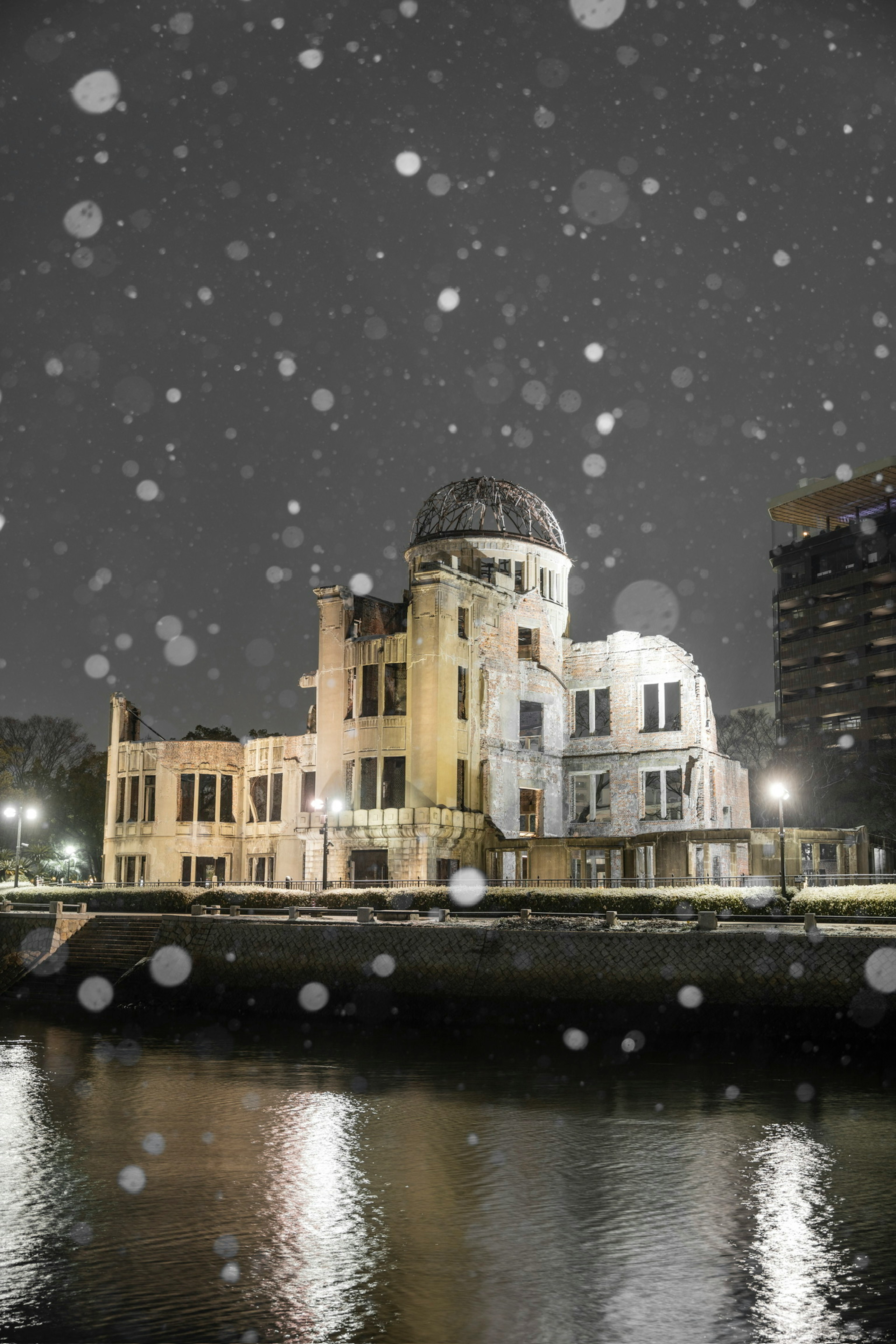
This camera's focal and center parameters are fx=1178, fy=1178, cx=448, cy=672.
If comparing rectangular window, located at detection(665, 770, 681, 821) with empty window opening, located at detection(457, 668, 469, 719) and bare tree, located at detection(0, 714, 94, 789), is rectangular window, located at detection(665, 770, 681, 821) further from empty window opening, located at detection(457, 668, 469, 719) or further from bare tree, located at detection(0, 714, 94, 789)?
bare tree, located at detection(0, 714, 94, 789)

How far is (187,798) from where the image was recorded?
62.2 m

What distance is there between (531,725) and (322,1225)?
46482 mm

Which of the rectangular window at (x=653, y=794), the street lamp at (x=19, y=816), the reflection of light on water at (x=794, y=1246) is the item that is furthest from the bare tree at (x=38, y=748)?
the reflection of light on water at (x=794, y=1246)

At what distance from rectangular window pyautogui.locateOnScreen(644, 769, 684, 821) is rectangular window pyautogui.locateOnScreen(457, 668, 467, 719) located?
9.66 meters

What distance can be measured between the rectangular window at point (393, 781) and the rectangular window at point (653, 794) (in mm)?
12074

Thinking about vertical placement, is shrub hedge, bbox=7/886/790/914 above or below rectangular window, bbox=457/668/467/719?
below

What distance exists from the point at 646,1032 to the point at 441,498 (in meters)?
37.8

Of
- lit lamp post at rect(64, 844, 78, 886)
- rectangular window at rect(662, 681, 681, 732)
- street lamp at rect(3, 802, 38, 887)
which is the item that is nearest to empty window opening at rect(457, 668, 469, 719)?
rectangular window at rect(662, 681, 681, 732)

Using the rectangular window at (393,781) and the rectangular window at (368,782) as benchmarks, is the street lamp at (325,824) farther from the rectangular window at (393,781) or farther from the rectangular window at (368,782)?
the rectangular window at (393,781)

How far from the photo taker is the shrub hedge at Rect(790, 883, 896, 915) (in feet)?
105

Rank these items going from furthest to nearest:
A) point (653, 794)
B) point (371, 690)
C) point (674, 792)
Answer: point (653, 794)
point (674, 792)
point (371, 690)

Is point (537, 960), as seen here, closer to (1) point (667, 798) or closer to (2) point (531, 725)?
(1) point (667, 798)

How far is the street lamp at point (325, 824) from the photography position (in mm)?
42969

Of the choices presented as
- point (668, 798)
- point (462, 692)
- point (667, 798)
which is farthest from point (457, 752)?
point (668, 798)
